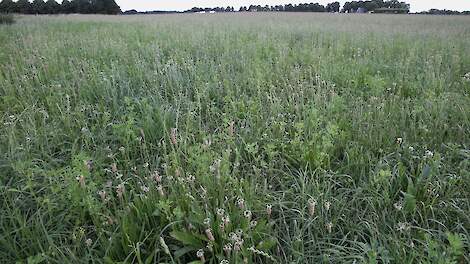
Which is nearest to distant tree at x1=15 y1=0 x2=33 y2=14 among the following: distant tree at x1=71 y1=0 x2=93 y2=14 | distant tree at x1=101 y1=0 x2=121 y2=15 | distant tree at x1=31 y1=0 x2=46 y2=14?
distant tree at x1=31 y1=0 x2=46 y2=14

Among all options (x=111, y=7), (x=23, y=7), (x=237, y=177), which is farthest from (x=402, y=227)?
(x=111, y=7)

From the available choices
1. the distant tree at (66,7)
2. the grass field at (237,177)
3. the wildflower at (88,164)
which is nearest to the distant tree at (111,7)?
the distant tree at (66,7)

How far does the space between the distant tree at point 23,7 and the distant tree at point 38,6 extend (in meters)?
0.40

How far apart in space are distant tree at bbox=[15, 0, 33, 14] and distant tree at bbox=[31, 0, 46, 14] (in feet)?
1.33

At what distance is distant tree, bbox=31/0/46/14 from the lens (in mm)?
43188

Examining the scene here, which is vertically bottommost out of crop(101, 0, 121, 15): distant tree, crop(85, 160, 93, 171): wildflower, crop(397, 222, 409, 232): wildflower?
crop(397, 222, 409, 232): wildflower

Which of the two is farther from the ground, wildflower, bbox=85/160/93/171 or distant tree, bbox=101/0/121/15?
distant tree, bbox=101/0/121/15

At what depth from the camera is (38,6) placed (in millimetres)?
43688

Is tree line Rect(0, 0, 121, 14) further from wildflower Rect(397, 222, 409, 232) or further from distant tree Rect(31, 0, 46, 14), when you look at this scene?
wildflower Rect(397, 222, 409, 232)

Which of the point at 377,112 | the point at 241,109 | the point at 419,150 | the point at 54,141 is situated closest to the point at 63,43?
the point at 54,141

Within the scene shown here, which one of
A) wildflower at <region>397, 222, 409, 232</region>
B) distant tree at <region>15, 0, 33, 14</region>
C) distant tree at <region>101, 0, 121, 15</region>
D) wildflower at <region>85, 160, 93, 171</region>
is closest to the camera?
wildflower at <region>397, 222, 409, 232</region>

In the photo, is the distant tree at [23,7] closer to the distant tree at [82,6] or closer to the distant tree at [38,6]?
the distant tree at [38,6]

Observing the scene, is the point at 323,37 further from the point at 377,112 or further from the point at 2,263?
the point at 2,263

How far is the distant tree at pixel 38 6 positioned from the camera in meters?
43.2
